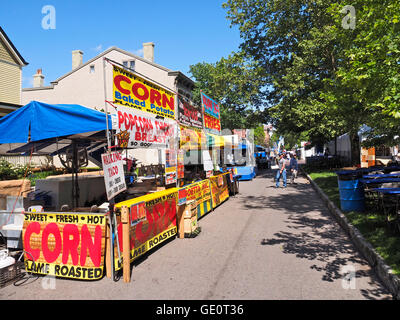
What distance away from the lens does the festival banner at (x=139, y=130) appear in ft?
17.3

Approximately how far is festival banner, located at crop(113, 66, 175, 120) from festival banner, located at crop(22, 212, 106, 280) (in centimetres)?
224

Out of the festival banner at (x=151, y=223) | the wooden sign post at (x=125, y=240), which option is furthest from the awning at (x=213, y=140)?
the wooden sign post at (x=125, y=240)

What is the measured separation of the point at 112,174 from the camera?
4641 millimetres

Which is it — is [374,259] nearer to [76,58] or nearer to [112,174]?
[112,174]

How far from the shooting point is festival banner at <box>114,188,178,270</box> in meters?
5.05

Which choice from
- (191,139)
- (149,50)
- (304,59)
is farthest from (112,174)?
(149,50)

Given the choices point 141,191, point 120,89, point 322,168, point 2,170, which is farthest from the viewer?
point 322,168

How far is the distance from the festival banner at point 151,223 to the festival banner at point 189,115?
2.75m

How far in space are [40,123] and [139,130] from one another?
5.93 feet

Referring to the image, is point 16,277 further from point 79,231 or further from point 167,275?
point 167,275

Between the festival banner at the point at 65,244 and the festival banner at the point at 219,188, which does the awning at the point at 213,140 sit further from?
the festival banner at the point at 65,244

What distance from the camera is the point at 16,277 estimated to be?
465 cm
